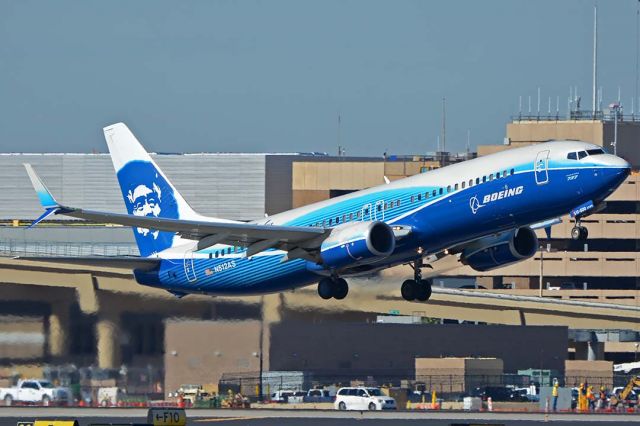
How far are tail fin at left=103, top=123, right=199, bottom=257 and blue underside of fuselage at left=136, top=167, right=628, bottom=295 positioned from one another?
419cm

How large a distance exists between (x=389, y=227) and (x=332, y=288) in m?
4.17

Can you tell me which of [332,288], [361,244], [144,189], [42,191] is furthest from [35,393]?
[361,244]

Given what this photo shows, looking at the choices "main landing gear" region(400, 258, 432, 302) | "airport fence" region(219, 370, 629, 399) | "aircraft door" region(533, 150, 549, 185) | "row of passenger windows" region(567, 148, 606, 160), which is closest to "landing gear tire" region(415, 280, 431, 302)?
"main landing gear" region(400, 258, 432, 302)

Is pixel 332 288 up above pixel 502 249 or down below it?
below

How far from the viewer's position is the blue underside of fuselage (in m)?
50.5

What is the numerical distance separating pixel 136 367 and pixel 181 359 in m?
1.83

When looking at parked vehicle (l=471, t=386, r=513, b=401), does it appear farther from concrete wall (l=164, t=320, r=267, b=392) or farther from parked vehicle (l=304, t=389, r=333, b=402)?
concrete wall (l=164, t=320, r=267, b=392)

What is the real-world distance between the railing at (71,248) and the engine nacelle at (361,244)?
74.5 meters

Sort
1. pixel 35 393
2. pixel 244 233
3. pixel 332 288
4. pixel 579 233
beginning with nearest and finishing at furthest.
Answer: pixel 579 233 → pixel 244 233 → pixel 332 288 → pixel 35 393

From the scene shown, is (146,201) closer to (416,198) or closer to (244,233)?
(244,233)

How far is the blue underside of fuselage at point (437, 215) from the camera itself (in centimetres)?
5050

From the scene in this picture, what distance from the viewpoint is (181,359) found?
59531mm

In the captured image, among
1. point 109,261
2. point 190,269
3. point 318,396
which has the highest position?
point 109,261

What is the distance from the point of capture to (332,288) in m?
56.1
